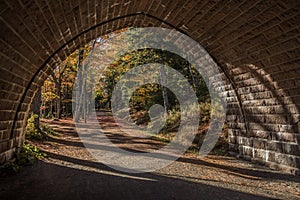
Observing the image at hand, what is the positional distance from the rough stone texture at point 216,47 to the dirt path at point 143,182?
956mm

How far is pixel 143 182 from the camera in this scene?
16.1 ft

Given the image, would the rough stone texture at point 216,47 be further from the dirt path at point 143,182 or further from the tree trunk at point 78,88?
the tree trunk at point 78,88

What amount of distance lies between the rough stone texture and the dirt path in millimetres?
956

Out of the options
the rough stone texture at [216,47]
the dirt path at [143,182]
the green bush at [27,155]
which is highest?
the rough stone texture at [216,47]

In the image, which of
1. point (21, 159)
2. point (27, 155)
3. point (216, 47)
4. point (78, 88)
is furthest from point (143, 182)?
point (78, 88)

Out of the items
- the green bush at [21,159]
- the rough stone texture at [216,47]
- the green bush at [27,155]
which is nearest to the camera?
the rough stone texture at [216,47]

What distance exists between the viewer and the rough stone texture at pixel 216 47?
412 cm

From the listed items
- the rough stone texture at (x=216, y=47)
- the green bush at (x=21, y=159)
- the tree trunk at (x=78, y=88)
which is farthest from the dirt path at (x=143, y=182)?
the tree trunk at (x=78, y=88)

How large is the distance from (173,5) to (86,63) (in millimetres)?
14834

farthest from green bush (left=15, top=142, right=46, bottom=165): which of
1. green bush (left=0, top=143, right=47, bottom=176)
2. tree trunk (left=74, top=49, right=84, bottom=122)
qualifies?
tree trunk (left=74, top=49, right=84, bottom=122)

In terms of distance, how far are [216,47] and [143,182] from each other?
188 inches

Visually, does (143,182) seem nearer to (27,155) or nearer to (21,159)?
(21,159)

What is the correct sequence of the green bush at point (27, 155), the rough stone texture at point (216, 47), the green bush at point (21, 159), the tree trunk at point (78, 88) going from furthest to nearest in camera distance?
the tree trunk at point (78, 88) < the green bush at point (27, 155) < the green bush at point (21, 159) < the rough stone texture at point (216, 47)

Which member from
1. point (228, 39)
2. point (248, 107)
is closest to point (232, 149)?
point (248, 107)
